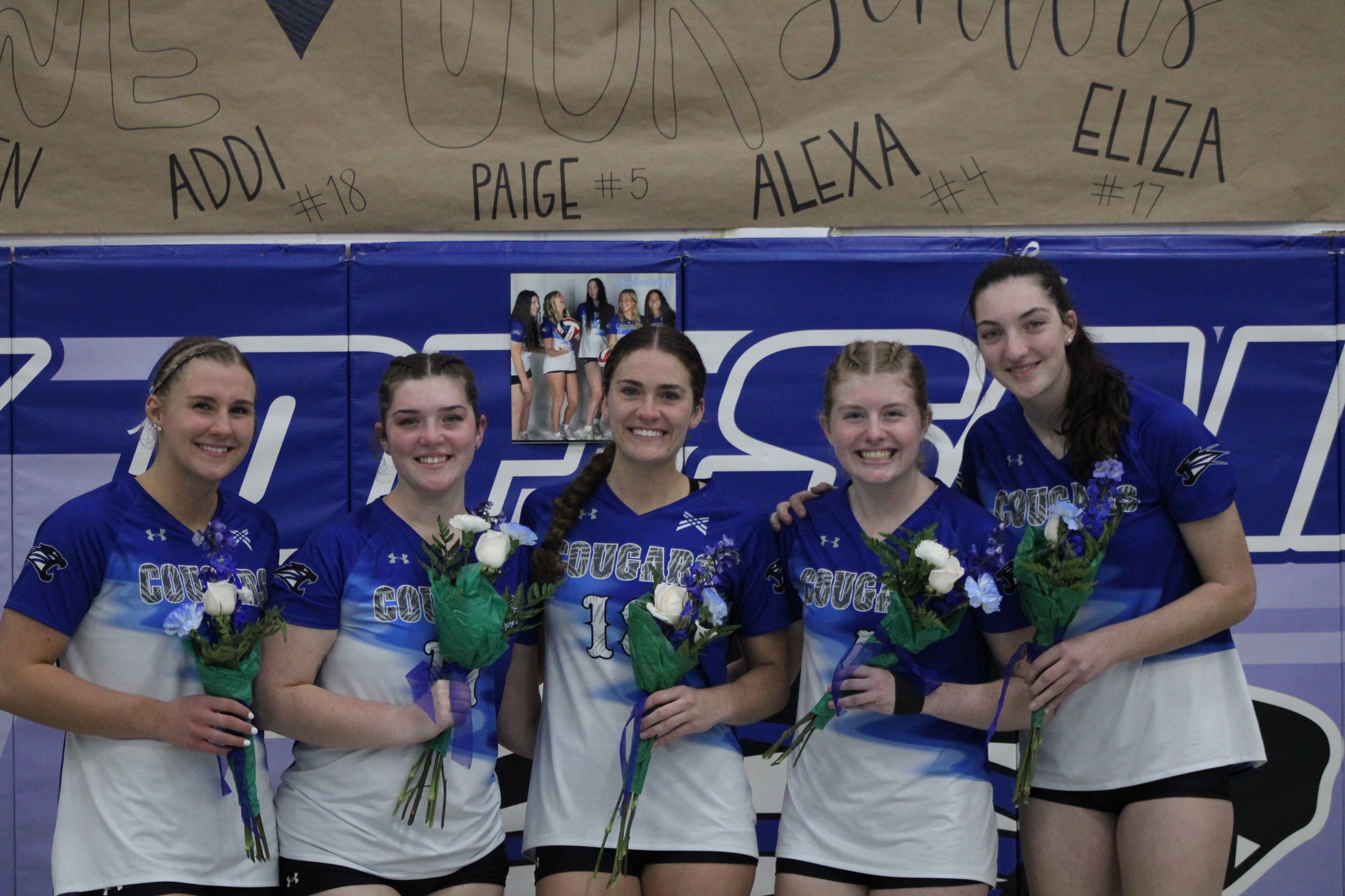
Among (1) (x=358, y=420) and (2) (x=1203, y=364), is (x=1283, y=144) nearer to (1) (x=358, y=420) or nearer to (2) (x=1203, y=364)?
(2) (x=1203, y=364)

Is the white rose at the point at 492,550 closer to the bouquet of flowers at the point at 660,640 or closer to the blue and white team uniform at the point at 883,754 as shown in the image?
the bouquet of flowers at the point at 660,640

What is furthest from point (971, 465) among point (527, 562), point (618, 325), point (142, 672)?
point (142, 672)

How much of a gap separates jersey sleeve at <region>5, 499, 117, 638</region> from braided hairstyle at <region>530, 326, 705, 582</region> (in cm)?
100

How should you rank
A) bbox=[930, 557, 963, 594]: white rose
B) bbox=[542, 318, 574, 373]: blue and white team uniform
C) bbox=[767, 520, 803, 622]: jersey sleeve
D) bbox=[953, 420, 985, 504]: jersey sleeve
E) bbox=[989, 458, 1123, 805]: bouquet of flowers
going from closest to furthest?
bbox=[930, 557, 963, 594]: white rose
bbox=[989, 458, 1123, 805]: bouquet of flowers
bbox=[767, 520, 803, 622]: jersey sleeve
bbox=[953, 420, 985, 504]: jersey sleeve
bbox=[542, 318, 574, 373]: blue and white team uniform

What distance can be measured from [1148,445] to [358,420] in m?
2.91

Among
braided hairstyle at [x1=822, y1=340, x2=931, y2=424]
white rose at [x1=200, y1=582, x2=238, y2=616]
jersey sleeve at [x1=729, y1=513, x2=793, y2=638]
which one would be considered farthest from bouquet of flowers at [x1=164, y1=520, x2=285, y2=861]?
braided hairstyle at [x1=822, y1=340, x2=931, y2=424]

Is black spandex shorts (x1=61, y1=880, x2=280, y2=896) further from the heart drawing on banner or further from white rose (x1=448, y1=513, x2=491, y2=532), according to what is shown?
the heart drawing on banner

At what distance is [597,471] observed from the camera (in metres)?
2.86

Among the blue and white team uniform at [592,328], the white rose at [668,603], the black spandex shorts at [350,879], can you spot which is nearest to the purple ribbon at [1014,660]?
the white rose at [668,603]

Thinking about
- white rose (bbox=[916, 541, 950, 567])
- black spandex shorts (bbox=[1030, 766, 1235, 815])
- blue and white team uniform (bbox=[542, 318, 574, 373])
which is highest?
blue and white team uniform (bbox=[542, 318, 574, 373])

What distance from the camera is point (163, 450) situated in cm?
268

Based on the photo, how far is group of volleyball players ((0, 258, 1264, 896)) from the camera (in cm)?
251

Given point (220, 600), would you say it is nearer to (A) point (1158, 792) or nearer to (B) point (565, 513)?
(B) point (565, 513)

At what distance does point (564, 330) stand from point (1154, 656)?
2471 mm
